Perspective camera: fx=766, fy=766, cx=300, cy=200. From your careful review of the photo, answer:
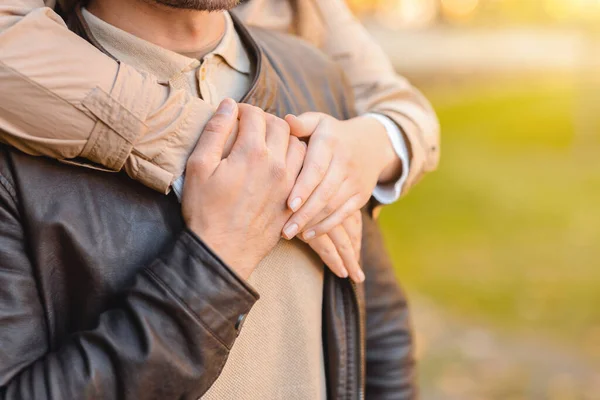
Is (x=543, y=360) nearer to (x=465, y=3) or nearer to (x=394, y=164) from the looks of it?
(x=394, y=164)

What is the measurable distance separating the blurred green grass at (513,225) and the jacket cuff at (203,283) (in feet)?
12.9

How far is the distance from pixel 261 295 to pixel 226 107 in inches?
14.9

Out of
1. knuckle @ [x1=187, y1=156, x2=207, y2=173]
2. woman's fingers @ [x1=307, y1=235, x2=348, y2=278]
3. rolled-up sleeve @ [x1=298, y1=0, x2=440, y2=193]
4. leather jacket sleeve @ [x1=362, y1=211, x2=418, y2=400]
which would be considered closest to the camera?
knuckle @ [x1=187, y1=156, x2=207, y2=173]

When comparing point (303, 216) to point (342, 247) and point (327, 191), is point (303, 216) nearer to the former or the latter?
point (327, 191)

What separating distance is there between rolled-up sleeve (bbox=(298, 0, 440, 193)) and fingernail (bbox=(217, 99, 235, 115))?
531 millimetres

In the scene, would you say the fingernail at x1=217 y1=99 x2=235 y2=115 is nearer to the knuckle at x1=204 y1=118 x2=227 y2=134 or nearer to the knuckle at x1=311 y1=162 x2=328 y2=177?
the knuckle at x1=204 y1=118 x2=227 y2=134

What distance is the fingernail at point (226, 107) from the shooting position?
4.47 feet

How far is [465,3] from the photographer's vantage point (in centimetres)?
1308

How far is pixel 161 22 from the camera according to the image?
1.48 metres

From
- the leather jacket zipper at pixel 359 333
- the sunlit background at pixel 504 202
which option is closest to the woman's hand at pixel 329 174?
the leather jacket zipper at pixel 359 333

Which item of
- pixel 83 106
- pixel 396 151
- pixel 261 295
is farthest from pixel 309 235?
pixel 83 106

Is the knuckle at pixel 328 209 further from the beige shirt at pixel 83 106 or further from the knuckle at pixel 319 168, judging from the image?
the beige shirt at pixel 83 106

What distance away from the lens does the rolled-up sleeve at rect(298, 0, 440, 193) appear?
1.80m

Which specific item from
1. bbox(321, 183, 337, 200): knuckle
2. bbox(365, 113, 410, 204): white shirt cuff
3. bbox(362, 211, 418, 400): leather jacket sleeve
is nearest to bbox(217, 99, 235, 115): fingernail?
bbox(321, 183, 337, 200): knuckle
